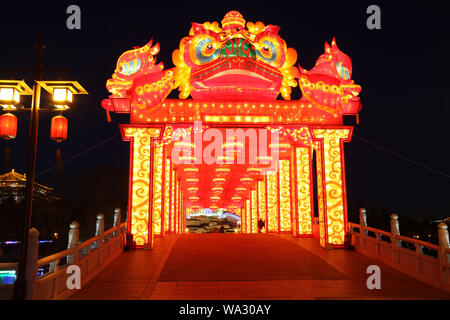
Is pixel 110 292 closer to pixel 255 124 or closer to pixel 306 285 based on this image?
pixel 306 285

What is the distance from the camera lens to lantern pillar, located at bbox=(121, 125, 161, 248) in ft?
35.1

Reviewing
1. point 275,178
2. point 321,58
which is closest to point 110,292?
point 321,58

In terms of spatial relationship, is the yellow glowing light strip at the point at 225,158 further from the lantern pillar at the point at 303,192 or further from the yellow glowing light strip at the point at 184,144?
the lantern pillar at the point at 303,192

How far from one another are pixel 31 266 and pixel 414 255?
6.59m

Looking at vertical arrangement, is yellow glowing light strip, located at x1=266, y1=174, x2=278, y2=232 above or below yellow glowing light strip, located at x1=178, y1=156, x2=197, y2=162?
below

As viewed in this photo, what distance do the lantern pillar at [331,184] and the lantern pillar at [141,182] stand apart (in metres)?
4.90

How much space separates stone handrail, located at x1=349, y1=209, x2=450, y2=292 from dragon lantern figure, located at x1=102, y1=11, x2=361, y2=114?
3.79m

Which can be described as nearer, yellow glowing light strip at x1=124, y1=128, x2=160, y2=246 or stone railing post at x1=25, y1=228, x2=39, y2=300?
stone railing post at x1=25, y1=228, x2=39, y2=300

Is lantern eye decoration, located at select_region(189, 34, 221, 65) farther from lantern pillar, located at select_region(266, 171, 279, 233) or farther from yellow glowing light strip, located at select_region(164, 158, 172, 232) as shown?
lantern pillar, located at select_region(266, 171, 279, 233)

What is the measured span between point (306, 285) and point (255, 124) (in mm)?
5769

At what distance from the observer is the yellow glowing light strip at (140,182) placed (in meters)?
10.7

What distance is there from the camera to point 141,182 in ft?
35.5

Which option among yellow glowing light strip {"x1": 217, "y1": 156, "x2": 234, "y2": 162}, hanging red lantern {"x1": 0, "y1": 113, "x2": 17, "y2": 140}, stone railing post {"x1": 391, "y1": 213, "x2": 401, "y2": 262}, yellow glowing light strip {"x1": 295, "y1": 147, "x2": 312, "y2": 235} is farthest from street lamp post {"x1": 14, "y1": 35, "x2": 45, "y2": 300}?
yellow glowing light strip {"x1": 295, "y1": 147, "x2": 312, "y2": 235}

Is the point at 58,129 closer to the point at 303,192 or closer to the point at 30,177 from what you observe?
the point at 30,177
